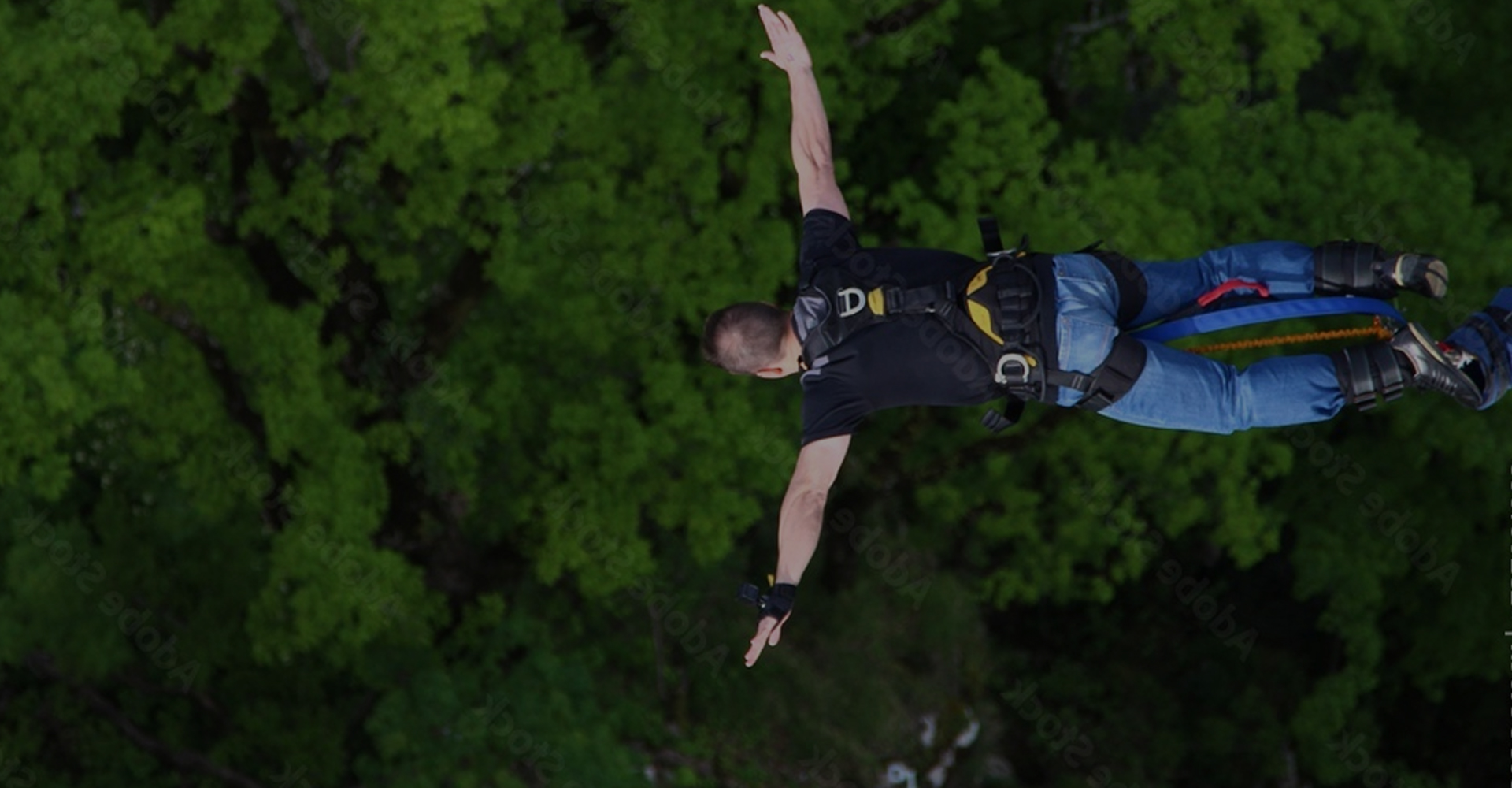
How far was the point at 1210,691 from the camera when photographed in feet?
64.7

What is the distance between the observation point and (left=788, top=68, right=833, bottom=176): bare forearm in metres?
6.47

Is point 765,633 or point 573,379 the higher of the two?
point 765,633

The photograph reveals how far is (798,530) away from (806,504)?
109 millimetres

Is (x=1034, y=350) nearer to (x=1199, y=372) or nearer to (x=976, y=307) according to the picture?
(x=976, y=307)

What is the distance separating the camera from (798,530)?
6.00 meters

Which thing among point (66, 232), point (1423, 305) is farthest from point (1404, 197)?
point (66, 232)

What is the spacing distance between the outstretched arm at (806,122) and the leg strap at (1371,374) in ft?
7.08

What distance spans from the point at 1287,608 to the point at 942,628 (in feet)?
17.7
